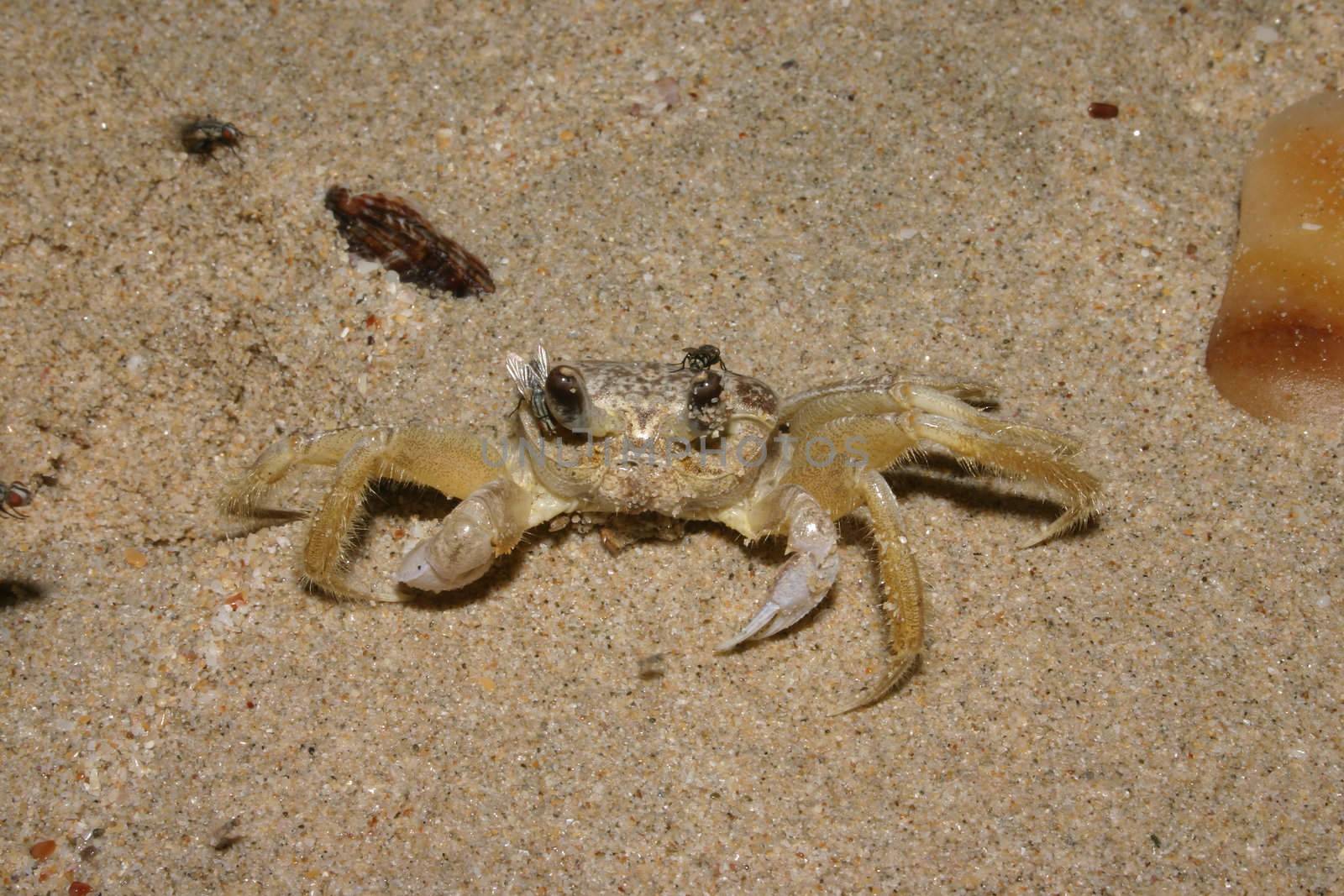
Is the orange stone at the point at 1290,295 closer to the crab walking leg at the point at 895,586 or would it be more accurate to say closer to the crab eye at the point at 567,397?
the crab walking leg at the point at 895,586

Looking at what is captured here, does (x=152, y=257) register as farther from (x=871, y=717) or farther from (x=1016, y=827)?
(x=1016, y=827)

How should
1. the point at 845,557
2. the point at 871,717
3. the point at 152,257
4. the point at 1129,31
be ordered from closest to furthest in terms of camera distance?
the point at 871,717, the point at 845,557, the point at 152,257, the point at 1129,31

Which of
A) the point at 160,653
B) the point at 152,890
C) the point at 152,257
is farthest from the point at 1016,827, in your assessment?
the point at 152,257

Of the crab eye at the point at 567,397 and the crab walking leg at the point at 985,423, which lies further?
the crab walking leg at the point at 985,423

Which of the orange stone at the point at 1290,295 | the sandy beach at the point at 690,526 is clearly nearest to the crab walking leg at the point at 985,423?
the sandy beach at the point at 690,526

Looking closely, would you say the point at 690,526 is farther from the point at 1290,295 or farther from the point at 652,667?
the point at 1290,295

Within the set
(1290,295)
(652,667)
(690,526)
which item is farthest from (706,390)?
(1290,295)
